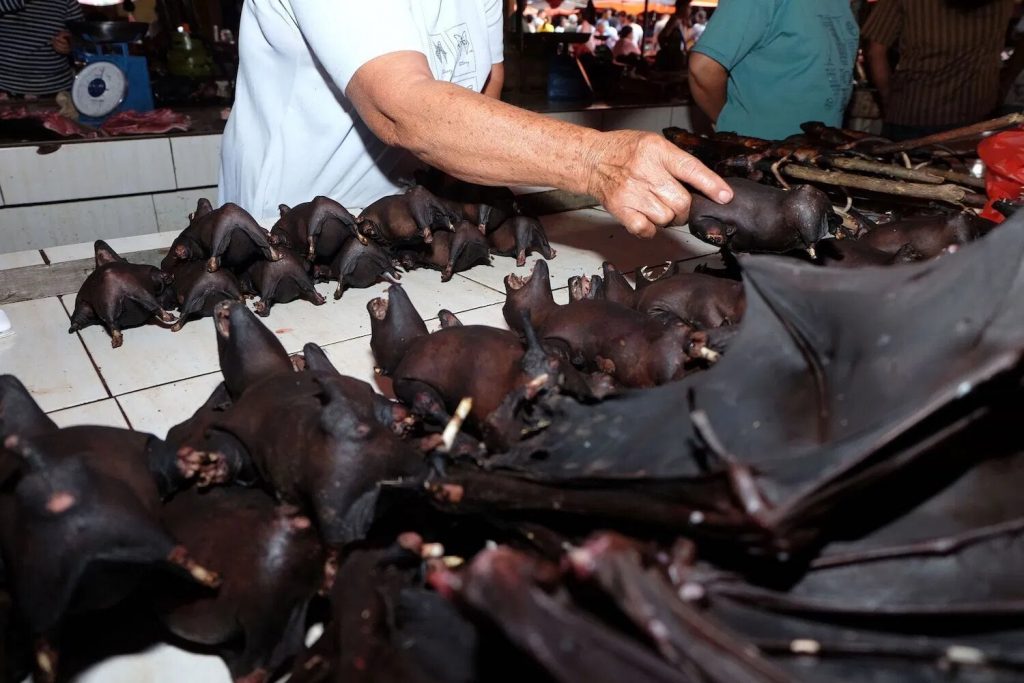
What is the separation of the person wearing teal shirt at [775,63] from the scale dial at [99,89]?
11.1 ft

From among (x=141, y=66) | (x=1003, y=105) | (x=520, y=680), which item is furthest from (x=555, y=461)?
(x=1003, y=105)

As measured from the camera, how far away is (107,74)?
164 inches

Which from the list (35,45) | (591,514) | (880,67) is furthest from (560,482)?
(35,45)

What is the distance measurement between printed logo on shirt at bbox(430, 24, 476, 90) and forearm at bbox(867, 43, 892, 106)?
2.91 metres

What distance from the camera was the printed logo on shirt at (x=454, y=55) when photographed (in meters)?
2.08

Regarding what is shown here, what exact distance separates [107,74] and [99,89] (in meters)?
0.13

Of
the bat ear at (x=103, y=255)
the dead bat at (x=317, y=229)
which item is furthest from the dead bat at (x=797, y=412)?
the bat ear at (x=103, y=255)

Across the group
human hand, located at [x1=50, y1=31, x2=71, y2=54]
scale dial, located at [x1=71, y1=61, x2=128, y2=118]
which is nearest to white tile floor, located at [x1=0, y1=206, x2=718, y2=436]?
scale dial, located at [x1=71, y1=61, x2=128, y2=118]

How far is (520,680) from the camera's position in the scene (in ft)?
1.76

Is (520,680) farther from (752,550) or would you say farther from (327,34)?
(327,34)

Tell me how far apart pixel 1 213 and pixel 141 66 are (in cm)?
132

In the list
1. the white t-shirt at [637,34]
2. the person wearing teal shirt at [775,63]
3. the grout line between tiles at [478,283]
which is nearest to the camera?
the grout line between tiles at [478,283]

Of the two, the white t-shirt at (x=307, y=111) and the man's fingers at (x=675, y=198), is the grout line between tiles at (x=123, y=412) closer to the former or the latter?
the white t-shirt at (x=307, y=111)

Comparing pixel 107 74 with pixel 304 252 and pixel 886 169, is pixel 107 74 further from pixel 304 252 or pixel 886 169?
pixel 886 169
